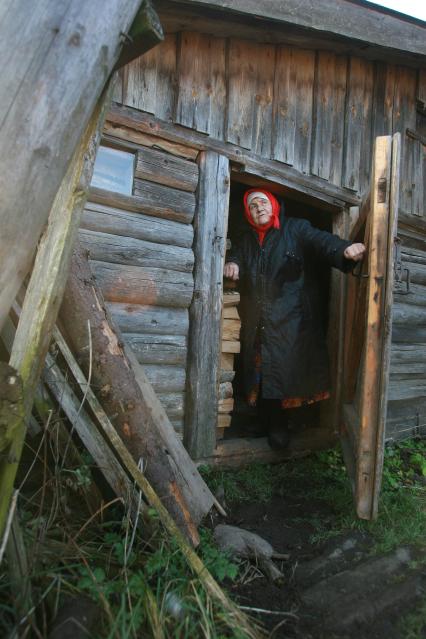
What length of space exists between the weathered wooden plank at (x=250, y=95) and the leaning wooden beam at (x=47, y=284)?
242cm

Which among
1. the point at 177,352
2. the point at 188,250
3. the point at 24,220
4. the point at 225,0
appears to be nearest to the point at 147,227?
the point at 188,250

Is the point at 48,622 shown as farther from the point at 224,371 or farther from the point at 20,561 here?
the point at 224,371

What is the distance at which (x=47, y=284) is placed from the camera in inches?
57.2

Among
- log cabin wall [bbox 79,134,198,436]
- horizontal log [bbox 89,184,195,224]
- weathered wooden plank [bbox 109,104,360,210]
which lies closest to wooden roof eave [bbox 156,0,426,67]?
→ weathered wooden plank [bbox 109,104,360,210]

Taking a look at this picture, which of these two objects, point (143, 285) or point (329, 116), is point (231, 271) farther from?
point (329, 116)

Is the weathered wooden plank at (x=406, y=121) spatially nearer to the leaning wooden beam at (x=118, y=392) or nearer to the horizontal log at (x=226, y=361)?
the horizontal log at (x=226, y=361)

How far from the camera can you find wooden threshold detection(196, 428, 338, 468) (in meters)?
3.66

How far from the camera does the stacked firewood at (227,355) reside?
3.79m

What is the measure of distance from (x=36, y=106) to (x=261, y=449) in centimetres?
337

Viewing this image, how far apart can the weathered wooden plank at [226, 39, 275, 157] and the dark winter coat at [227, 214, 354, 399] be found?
77 cm

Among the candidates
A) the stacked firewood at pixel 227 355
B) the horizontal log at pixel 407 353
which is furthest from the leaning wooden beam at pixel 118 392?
the horizontal log at pixel 407 353

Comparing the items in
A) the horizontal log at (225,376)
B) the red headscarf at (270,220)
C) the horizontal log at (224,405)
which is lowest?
the horizontal log at (224,405)

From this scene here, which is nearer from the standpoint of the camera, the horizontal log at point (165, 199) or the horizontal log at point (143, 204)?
the horizontal log at point (143, 204)

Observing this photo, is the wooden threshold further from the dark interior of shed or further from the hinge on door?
the hinge on door
